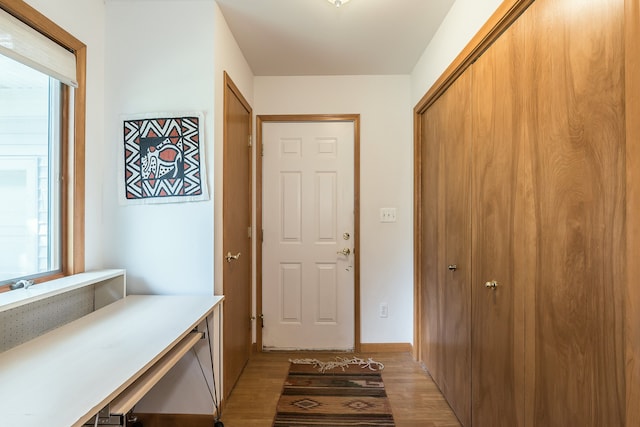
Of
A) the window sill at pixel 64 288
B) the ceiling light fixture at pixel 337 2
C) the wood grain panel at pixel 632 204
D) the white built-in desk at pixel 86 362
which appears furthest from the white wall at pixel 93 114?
the wood grain panel at pixel 632 204

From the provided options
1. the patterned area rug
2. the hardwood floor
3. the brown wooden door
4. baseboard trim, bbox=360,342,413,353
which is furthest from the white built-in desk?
baseboard trim, bbox=360,342,413,353

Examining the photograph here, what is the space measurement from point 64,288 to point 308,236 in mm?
1726

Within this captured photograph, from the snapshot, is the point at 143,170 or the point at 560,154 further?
the point at 143,170

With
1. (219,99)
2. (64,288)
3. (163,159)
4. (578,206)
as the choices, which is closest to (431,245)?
(578,206)

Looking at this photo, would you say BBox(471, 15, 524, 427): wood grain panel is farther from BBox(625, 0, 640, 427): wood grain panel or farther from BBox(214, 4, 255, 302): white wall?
BBox(214, 4, 255, 302): white wall

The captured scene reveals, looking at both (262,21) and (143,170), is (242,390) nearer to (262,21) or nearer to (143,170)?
(143,170)

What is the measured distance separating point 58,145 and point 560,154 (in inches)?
85.4

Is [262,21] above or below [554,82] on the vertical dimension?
above

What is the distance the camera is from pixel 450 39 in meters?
1.84

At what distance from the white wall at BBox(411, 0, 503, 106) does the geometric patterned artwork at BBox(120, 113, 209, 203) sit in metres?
1.50

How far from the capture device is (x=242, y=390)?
6.97 feet

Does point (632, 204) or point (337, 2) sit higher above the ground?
point (337, 2)

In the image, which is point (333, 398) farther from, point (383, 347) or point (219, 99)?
point (219, 99)

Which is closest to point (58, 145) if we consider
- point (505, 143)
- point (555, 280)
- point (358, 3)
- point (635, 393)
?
point (358, 3)
